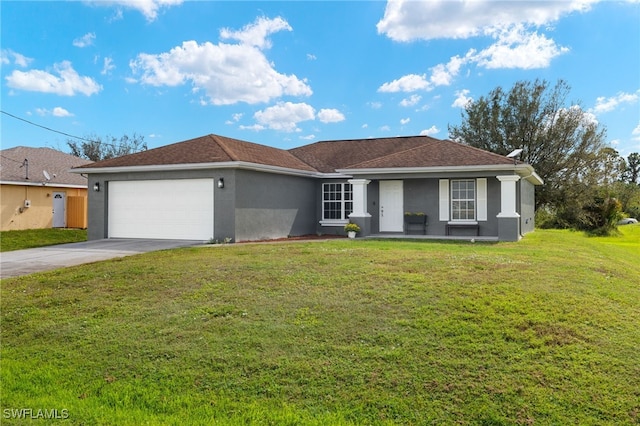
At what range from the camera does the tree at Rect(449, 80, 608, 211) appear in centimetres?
3209

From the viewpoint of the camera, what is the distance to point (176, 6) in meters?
15.2

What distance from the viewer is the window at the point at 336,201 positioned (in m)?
20.8

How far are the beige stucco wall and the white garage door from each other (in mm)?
8222

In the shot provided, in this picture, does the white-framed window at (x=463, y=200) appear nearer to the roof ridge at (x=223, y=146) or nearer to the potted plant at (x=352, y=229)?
the potted plant at (x=352, y=229)

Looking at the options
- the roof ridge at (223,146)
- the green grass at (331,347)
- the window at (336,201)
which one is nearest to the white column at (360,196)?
the window at (336,201)

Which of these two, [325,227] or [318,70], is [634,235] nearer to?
[325,227]

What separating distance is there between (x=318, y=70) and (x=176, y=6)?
634 cm

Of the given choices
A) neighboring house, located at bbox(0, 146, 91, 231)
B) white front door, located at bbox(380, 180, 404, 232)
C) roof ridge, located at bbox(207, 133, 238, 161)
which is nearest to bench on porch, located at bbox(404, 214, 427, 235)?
white front door, located at bbox(380, 180, 404, 232)

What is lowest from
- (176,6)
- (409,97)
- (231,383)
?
(231,383)

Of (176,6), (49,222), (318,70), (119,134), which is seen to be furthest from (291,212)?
(119,134)

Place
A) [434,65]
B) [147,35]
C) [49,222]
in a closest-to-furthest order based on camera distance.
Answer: [147,35] → [434,65] → [49,222]

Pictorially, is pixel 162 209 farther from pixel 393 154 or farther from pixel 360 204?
pixel 393 154

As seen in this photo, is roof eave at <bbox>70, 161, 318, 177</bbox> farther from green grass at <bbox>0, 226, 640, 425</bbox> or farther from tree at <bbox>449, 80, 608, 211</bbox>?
tree at <bbox>449, 80, 608, 211</bbox>

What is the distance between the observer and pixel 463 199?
18.1m
